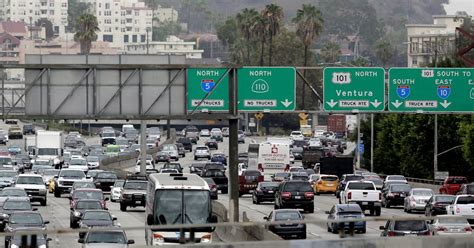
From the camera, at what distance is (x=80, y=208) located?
55406 mm

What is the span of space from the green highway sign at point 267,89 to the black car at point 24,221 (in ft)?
43.1

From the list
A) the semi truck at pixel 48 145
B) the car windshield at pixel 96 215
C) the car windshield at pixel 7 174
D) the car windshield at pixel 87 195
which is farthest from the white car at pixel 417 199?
the semi truck at pixel 48 145

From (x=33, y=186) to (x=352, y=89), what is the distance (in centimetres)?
1987

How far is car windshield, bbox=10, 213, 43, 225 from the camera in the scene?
46.8m

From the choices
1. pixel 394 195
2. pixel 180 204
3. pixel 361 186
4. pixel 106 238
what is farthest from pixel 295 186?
pixel 106 238

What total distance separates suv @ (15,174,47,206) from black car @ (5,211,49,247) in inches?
923

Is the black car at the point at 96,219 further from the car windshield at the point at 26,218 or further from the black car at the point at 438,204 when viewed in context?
the black car at the point at 438,204

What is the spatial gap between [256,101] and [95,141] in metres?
129

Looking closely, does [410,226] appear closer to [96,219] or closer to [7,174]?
[96,219]

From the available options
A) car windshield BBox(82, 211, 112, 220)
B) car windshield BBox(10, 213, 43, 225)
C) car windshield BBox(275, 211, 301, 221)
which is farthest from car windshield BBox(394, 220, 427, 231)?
car windshield BBox(10, 213, 43, 225)

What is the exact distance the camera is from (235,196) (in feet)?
165

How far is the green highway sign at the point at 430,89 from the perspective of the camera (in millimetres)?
61375

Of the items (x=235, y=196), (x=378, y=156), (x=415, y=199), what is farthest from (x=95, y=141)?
(x=235, y=196)

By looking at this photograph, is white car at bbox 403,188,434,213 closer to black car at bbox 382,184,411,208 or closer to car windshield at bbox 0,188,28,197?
black car at bbox 382,184,411,208
